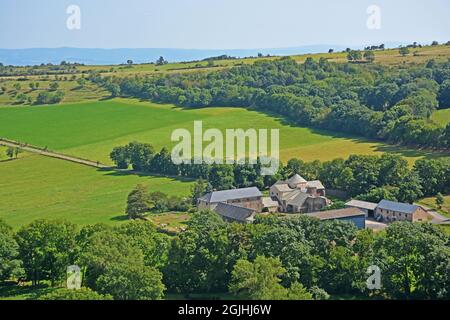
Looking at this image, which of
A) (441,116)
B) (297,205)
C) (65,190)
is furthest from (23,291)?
(441,116)

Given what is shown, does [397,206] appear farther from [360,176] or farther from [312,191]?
[312,191]

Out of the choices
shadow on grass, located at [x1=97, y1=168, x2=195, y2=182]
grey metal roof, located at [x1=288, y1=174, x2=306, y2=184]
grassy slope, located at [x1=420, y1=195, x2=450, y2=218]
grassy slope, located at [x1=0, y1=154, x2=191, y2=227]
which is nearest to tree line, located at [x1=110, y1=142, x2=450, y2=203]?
grassy slope, located at [x1=420, y1=195, x2=450, y2=218]

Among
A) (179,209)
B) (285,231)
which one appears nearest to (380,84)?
(179,209)

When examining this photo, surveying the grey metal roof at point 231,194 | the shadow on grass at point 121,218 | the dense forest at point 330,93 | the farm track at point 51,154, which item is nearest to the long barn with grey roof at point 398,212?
the grey metal roof at point 231,194

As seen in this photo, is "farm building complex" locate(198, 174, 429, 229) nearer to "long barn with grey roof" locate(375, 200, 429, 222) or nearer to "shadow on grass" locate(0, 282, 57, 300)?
"long barn with grey roof" locate(375, 200, 429, 222)

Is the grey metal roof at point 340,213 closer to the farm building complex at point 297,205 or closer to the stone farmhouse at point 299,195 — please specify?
the farm building complex at point 297,205
